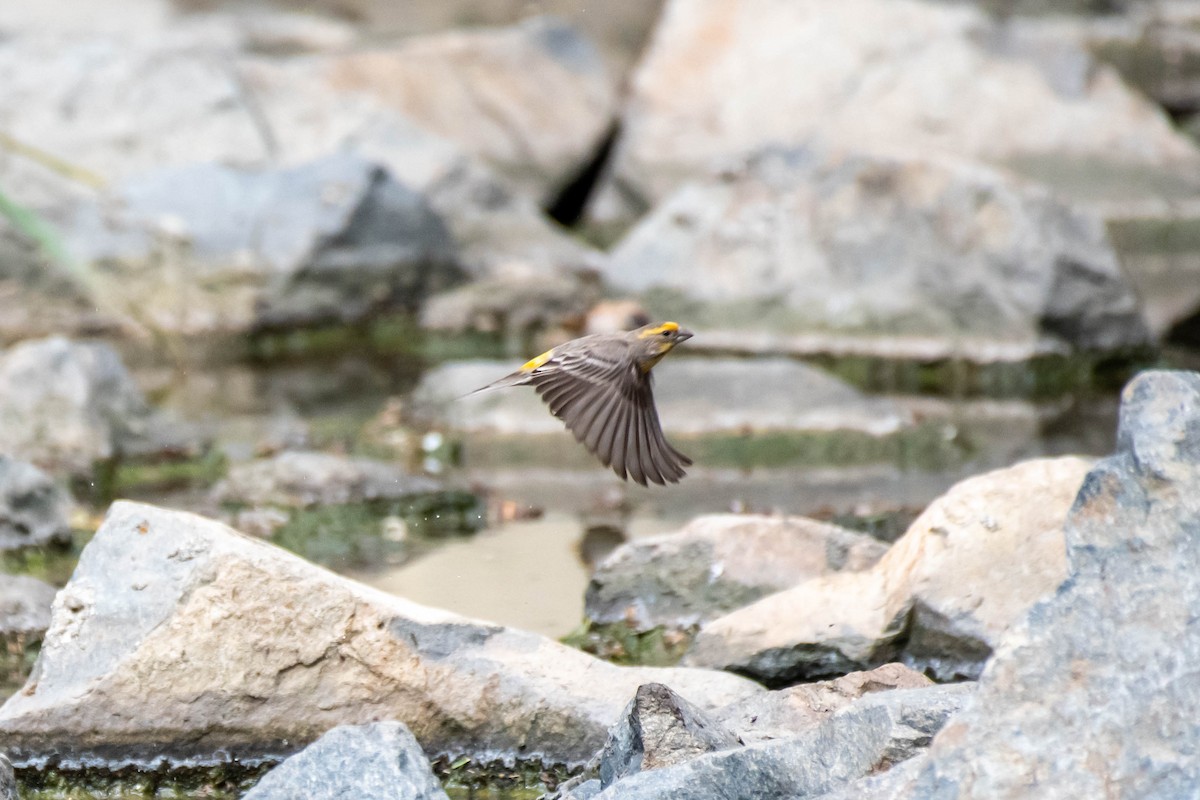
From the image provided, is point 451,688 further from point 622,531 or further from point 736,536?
point 622,531

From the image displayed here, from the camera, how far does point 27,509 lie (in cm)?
611

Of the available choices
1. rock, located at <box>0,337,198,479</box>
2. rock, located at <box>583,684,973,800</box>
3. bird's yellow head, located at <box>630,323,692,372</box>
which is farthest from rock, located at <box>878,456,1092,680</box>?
rock, located at <box>0,337,198,479</box>

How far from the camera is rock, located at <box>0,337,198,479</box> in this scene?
741cm

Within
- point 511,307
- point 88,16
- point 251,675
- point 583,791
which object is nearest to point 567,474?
point 251,675

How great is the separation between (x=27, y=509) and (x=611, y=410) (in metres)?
2.83

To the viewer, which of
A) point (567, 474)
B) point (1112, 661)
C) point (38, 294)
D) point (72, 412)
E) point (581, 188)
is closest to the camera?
point (1112, 661)

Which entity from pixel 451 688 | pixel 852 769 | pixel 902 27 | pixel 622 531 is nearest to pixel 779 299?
pixel 622 531

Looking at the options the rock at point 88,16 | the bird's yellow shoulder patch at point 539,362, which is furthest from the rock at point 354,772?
the rock at point 88,16

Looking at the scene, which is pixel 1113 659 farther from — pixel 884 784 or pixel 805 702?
pixel 805 702

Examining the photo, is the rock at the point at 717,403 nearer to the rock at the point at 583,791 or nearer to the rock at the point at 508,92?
the rock at the point at 583,791

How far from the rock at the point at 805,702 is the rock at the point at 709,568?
1269 millimetres

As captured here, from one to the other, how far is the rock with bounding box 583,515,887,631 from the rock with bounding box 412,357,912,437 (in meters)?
2.59

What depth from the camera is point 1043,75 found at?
44.8ft

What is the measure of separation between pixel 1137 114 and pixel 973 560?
9.74 metres
